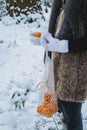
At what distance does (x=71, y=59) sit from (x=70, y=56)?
0.02 m

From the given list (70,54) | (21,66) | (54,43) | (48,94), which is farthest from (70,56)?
(21,66)

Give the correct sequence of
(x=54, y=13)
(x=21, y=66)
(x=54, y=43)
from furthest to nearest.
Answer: (x=21, y=66) → (x=54, y=13) → (x=54, y=43)

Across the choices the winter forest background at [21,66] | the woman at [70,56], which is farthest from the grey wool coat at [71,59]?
the winter forest background at [21,66]

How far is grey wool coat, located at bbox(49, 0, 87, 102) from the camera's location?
90.6 inches

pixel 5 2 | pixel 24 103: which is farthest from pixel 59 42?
pixel 5 2

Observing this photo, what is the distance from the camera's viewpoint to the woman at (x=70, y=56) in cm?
231

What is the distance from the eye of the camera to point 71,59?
2.46 m

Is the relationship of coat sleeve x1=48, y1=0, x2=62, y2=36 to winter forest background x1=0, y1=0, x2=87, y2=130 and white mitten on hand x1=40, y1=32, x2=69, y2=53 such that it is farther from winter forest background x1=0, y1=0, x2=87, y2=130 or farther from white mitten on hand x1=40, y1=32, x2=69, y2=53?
winter forest background x1=0, y1=0, x2=87, y2=130

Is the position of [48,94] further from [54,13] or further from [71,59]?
[54,13]

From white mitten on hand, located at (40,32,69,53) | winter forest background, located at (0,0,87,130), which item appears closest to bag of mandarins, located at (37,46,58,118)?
white mitten on hand, located at (40,32,69,53)

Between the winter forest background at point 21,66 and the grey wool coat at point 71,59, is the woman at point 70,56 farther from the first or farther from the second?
the winter forest background at point 21,66

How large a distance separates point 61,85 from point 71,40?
1.28 ft

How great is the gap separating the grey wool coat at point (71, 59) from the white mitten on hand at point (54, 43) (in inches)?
1.6

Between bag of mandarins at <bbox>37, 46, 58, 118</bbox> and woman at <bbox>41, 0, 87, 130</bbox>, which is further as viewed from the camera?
bag of mandarins at <bbox>37, 46, 58, 118</bbox>
